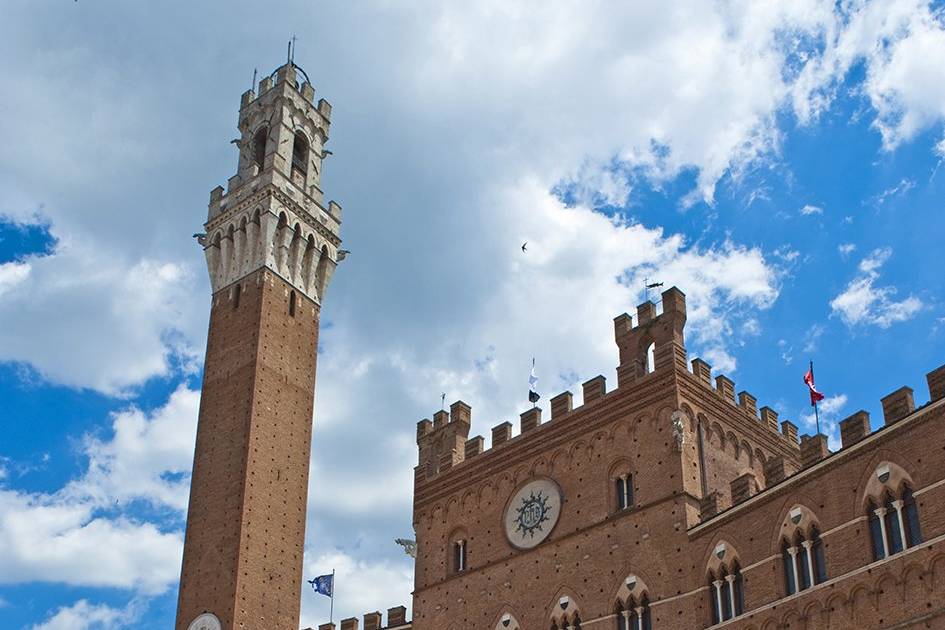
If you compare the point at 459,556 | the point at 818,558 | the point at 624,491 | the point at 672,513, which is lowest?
the point at 818,558

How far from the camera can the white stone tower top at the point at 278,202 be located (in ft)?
170

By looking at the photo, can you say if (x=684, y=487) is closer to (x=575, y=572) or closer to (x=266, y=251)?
(x=575, y=572)

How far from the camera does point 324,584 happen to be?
44750 millimetres

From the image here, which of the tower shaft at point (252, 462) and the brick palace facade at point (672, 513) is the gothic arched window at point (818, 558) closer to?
the brick palace facade at point (672, 513)

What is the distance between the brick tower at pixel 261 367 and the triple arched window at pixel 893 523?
24.9 m

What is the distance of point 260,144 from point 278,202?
5563 mm

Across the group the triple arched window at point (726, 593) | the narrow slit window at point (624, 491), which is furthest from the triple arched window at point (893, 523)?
the narrow slit window at point (624, 491)

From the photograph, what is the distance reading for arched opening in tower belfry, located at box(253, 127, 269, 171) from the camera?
56.2m

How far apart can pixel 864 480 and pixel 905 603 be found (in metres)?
2.93

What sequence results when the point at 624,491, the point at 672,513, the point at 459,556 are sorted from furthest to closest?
the point at 459,556
the point at 624,491
the point at 672,513

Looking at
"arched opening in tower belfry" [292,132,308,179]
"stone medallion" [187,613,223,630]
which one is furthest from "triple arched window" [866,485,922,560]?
"arched opening in tower belfry" [292,132,308,179]

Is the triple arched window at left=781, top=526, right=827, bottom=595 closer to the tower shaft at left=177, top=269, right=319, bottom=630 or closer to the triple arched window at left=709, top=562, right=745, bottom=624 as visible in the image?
the triple arched window at left=709, top=562, right=745, bottom=624

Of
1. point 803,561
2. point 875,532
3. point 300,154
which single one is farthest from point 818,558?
point 300,154

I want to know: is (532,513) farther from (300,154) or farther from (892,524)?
(300,154)
